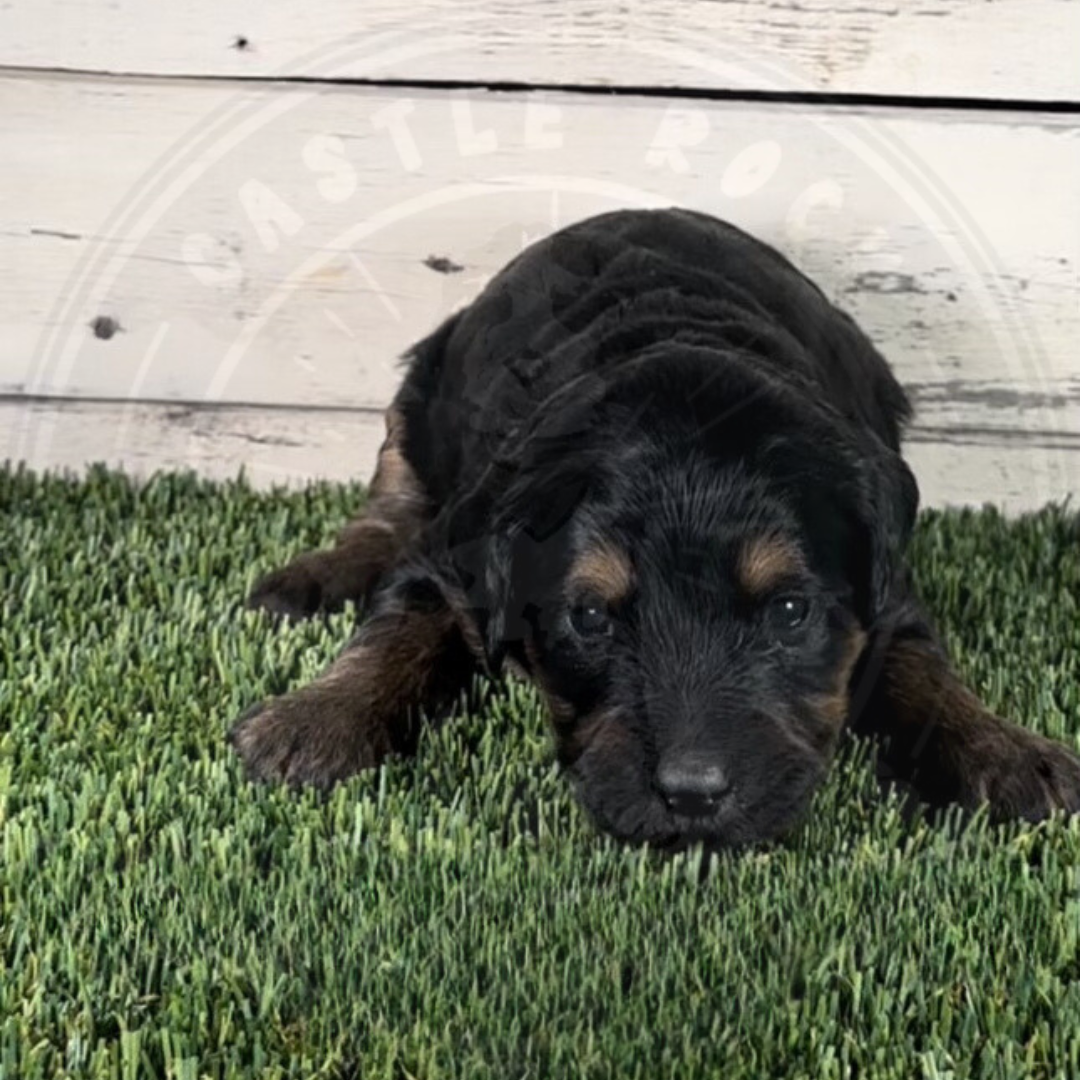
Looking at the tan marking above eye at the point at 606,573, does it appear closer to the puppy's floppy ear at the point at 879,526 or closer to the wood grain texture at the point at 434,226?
the puppy's floppy ear at the point at 879,526

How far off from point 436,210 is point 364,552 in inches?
40.0

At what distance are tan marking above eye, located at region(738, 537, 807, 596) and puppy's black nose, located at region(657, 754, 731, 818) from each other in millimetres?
301

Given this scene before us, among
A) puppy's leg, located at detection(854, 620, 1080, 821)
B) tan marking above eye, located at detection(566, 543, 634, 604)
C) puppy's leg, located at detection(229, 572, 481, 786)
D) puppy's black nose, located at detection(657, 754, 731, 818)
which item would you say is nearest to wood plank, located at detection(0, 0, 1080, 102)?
puppy's leg, located at detection(229, 572, 481, 786)

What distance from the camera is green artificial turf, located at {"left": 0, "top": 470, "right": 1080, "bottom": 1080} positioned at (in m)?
1.87

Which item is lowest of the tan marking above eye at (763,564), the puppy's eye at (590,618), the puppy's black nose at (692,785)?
the puppy's black nose at (692,785)

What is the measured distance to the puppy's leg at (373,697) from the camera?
8.59 feet

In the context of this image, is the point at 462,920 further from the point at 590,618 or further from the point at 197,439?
the point at 197,439

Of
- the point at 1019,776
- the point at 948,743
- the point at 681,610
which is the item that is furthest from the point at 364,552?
the point at 1019,776

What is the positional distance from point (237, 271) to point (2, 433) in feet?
2.48

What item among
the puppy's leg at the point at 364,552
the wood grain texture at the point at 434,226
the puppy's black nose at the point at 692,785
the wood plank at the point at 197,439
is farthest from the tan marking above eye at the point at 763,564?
the wood plank at the point at 197,439

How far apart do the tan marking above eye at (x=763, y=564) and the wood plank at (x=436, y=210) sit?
6.01 feet

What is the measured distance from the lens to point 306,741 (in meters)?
2.62

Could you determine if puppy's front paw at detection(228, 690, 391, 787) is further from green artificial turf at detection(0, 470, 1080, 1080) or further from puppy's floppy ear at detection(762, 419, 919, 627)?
puppy's floppy ear at detection(762, 419, 919, 627)

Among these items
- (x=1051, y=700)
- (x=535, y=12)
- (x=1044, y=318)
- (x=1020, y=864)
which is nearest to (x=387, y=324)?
(x=535, y=12)
